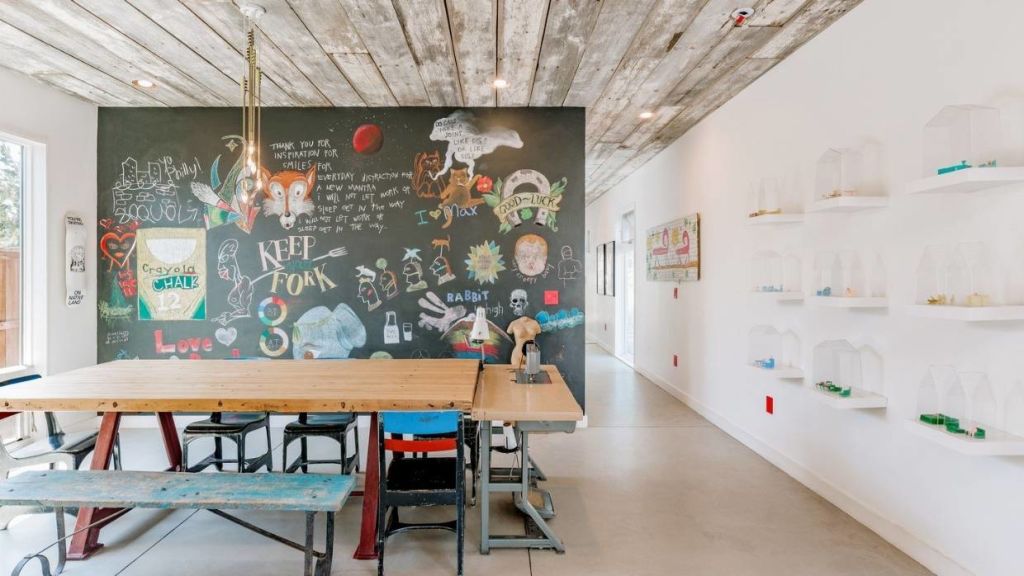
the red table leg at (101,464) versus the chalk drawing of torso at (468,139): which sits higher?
the chalk drawing of torso at (468,139)

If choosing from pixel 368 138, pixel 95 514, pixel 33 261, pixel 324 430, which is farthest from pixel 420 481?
pixel 33 261

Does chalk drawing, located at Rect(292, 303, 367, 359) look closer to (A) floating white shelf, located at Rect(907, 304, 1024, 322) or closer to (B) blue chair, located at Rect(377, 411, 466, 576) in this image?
(B) blue chair, located at Rect(377, 411, 466, 576)

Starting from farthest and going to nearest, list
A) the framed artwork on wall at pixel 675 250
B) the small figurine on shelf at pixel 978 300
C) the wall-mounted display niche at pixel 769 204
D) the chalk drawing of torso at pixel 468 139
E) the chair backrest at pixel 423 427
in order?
the framed artwork on wall at pixel 675 250 → the chalk drawing of torso at pixel 468 139 → the wall-mounted display niche at pixel 769 204 → the chair backrest at pixel 423 427 → the small figurine on shelf at pixel 978 300

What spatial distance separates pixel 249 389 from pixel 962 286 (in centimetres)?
320

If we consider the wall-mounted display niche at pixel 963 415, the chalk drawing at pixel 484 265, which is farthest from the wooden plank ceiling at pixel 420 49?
the wall-mounted display niche at pixel 963 415

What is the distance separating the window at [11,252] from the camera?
3754 mm

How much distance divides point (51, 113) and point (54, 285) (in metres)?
1.35

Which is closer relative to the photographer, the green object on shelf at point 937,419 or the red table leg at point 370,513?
the green object on shelf at point 937,419

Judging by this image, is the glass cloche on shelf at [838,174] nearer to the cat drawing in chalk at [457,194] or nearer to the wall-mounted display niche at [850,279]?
the wall-mounted display niche at [850,279]

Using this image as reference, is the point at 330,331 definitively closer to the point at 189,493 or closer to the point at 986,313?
the point at 189,493

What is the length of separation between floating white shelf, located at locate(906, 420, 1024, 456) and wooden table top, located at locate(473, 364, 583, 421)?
54.9 inches

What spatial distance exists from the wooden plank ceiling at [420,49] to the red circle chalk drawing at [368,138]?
0.68 feet

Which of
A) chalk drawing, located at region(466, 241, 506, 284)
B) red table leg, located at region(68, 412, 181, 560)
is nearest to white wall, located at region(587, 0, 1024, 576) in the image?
chalk drawing, located at region(466, 241, 506, 284)

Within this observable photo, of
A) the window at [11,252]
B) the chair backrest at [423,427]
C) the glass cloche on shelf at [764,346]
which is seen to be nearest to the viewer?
the chair backrest at [423,427]
